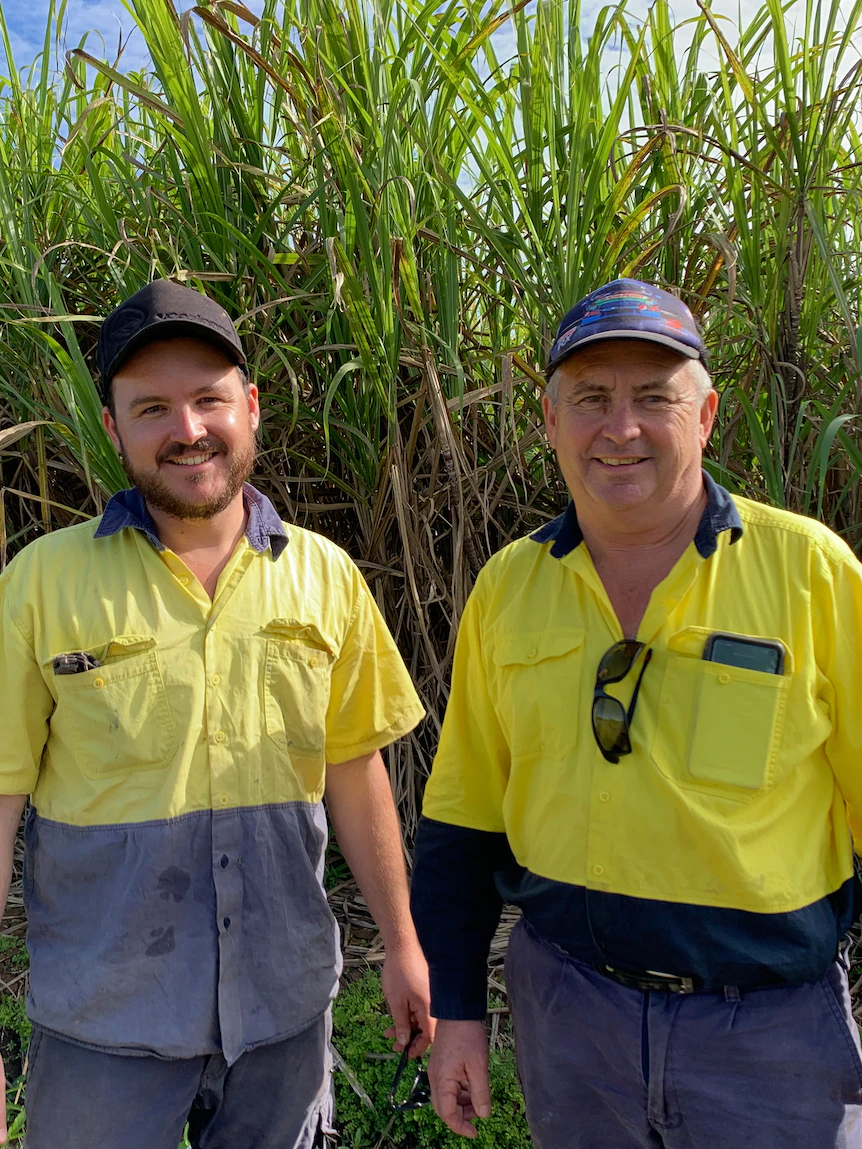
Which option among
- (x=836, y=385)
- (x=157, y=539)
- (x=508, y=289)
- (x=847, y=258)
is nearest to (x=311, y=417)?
(x=508, y=289)

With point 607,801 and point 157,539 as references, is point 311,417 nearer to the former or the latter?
point 157,539

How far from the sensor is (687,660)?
1.29m

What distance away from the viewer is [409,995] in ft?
5.22

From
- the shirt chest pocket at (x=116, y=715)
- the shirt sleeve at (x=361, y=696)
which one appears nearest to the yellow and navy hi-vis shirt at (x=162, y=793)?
the shirt chest pocket at (x=116, y=715)

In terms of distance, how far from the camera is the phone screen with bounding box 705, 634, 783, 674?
1241 millimetres

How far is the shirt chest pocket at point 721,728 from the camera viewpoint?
1.23 meters

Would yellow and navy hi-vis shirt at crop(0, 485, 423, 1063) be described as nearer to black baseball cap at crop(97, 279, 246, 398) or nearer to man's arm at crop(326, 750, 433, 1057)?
man's arm at crop(326, 750, 433, 1057)

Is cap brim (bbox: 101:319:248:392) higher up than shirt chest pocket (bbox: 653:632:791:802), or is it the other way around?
cap brim (bbox: 101:319:248:392)

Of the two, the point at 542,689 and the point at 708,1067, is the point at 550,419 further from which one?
the point at 708,1067

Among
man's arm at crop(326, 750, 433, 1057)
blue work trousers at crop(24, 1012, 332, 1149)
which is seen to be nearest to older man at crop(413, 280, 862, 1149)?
man's arm at crop(326, 750, 433, 1057)

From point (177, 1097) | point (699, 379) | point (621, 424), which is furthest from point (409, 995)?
point (699, 379)

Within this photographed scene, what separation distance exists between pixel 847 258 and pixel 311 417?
1.46 metres

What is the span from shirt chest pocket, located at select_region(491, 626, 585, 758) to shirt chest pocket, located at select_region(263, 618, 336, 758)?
13.6 inches

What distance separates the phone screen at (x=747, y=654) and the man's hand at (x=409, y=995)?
30.8 inches
